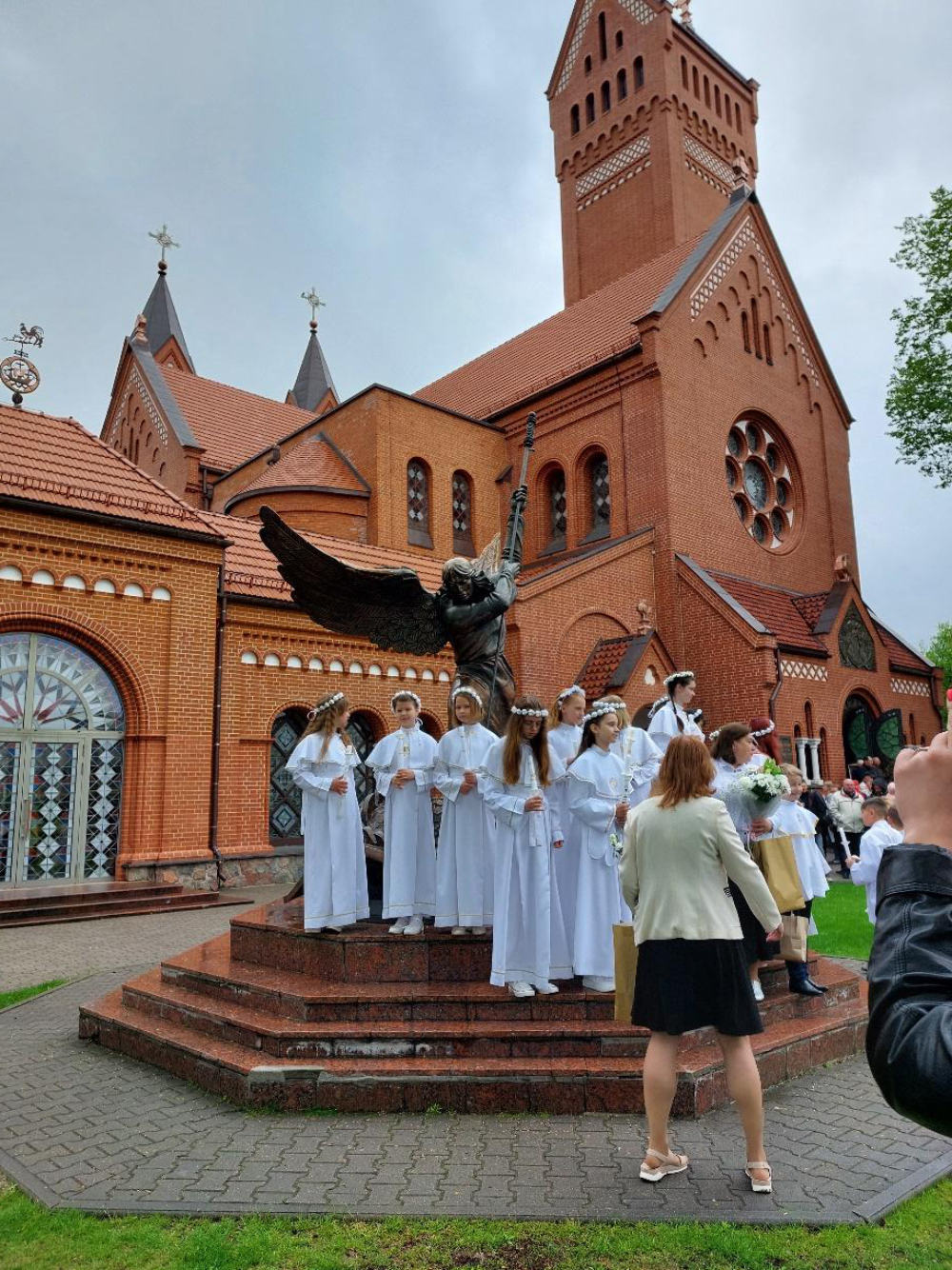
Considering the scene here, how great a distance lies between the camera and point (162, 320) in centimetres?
3834

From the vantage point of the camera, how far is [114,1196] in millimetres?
3910

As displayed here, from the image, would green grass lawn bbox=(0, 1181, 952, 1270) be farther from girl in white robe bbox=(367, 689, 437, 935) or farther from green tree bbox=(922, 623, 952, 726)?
green tree bbox=(922, 623, 952, 726)

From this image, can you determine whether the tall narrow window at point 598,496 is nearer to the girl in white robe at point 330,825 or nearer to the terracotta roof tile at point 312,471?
the terracotta roof tile at point 312,471

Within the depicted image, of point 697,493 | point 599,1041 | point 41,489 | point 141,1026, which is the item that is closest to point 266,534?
point 141,1026

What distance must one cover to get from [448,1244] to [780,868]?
3.20 meters

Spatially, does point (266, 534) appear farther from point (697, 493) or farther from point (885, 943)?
point (697, 493)

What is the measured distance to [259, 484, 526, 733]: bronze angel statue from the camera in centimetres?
716

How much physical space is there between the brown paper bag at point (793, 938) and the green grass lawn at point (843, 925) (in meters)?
1.90

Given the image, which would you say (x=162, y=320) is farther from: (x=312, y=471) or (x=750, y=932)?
(x=750, y=932)

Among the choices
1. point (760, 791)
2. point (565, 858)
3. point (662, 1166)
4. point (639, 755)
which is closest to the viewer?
point (662, 1166)

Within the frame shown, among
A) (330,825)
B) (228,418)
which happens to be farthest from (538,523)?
(330,825)

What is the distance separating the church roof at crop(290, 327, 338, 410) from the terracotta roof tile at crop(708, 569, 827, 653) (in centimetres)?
2576

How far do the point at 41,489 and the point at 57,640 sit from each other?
2.16 metres

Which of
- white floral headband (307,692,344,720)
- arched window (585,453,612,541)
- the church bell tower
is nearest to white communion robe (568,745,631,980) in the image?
white floral headband (307,692,344,720)
